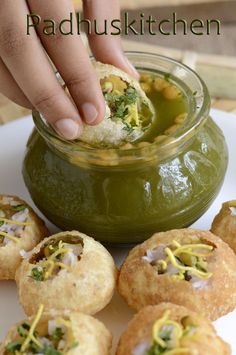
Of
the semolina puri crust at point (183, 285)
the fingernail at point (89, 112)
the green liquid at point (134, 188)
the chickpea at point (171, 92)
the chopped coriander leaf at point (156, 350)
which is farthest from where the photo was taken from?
the chickpea at point (171, 92)

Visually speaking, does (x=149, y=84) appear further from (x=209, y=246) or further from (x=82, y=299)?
(x=82, y=299)

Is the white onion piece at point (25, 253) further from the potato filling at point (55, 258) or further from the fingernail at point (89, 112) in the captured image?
the fingernail at point (89, 112)

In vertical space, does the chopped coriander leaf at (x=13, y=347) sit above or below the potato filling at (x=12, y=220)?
above

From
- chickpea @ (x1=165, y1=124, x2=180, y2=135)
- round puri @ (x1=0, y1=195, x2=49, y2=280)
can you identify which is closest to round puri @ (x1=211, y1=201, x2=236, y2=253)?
chickpea @ (x1=165, y1=124, x2=180, y2=135)

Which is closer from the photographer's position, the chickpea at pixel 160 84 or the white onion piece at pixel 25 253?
the white onion piece at pixel 25 253

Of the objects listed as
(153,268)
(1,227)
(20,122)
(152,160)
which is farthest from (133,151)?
(20,122)

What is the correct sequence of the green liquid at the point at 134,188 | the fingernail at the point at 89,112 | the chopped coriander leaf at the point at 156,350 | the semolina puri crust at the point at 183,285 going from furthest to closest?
the green liquid at the point at 134,188
the fingernail at the point at 89,112
the semolina puri crust at the point at 183,285
the chopped coriander leaf at the point at 156,350

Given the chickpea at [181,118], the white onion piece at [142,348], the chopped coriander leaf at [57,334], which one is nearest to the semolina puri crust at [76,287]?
the chopped coriander leaf at [57,334]
